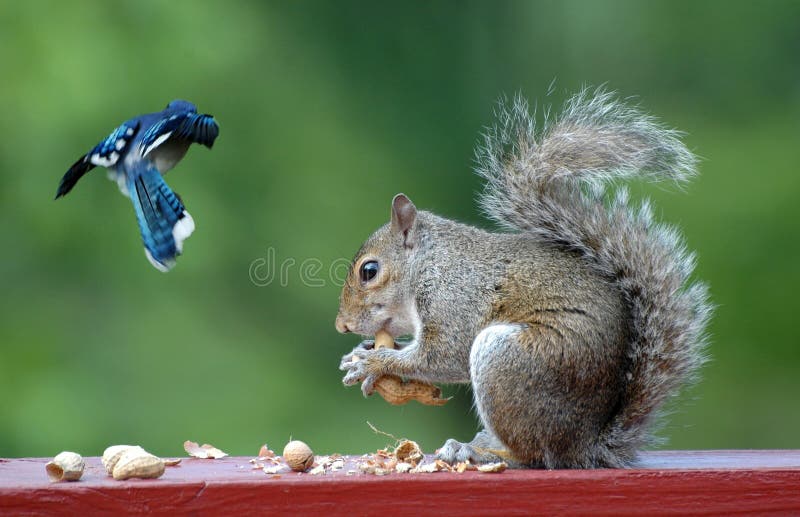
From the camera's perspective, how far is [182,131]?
1901mm

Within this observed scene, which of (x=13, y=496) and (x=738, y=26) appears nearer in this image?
(x=13, y=496)

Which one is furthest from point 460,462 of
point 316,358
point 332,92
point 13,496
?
point 332,92

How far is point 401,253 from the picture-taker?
2424 millimetres

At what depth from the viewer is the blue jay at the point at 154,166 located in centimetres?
178

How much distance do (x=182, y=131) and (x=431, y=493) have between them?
777 millimetres

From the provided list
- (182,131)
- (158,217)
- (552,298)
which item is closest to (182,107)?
(182,131)

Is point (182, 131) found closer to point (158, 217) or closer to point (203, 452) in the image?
point (158, 217)

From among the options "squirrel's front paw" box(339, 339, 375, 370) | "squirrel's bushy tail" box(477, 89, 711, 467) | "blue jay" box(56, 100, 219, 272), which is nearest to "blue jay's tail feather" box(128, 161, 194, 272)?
"blue jay" box(56, 100, 219, 272)

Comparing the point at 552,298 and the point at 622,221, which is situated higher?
the point at 622,221

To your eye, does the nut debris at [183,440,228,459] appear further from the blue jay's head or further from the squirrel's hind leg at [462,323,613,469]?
the blue jay's head

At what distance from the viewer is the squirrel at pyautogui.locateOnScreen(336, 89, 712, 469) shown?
2057mm

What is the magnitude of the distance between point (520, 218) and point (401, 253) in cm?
29

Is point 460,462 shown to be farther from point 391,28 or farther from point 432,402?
point 391,28

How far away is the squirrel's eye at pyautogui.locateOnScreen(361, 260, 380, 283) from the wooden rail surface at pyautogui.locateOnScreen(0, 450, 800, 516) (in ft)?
1.99
